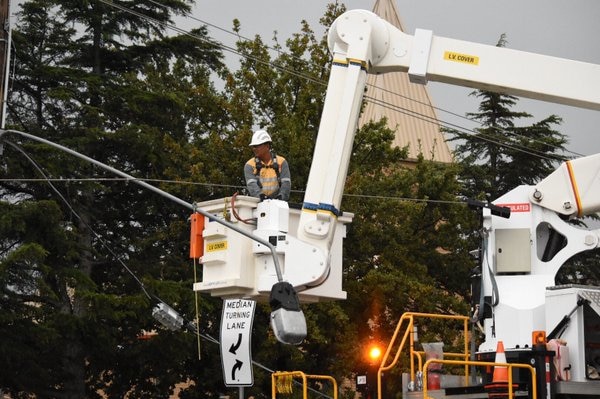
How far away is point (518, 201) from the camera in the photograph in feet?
47.4

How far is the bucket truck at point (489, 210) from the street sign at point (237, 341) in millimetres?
2087

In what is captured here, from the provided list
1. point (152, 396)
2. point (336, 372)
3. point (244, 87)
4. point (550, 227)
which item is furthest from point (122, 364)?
point (550, 227)

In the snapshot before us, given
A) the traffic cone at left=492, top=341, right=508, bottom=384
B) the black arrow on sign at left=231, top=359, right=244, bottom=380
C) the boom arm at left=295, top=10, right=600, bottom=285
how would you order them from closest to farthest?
the traffic cone at left=492, top=341, right=508, bottom=384 → the boom arm at left=295, top=10, right=600, bottom=285 → the black arrow on sign at left=231, top=359, right=244, bottom=380

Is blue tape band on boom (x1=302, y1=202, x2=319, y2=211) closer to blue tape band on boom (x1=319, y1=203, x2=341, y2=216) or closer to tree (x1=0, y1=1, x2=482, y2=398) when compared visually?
blue tape band on boom (x1=319, y1=203, x2=341, y2=216)

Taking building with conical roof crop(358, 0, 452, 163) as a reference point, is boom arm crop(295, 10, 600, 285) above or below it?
below

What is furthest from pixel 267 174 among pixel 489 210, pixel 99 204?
pixel 99 204

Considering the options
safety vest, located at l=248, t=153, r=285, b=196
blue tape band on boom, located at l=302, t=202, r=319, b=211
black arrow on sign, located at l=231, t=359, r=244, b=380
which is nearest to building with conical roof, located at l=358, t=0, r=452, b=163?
black arrow on sign, located at l=231, t=359, r=244, b=380

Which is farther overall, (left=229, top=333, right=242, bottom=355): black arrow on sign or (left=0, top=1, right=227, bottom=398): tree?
(left=0, top=1, right=227, bottom=398): tree

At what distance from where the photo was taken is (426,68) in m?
14.3

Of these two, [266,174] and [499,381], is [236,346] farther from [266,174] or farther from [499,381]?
[499,381]

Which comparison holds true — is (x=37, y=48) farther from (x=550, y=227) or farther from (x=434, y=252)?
(x=550, y=227)

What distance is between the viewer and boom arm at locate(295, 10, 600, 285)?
1401 centimetres

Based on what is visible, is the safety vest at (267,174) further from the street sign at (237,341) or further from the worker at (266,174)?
the street sign at (237,341)

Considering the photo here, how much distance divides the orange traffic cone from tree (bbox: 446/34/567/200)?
24.1 m
